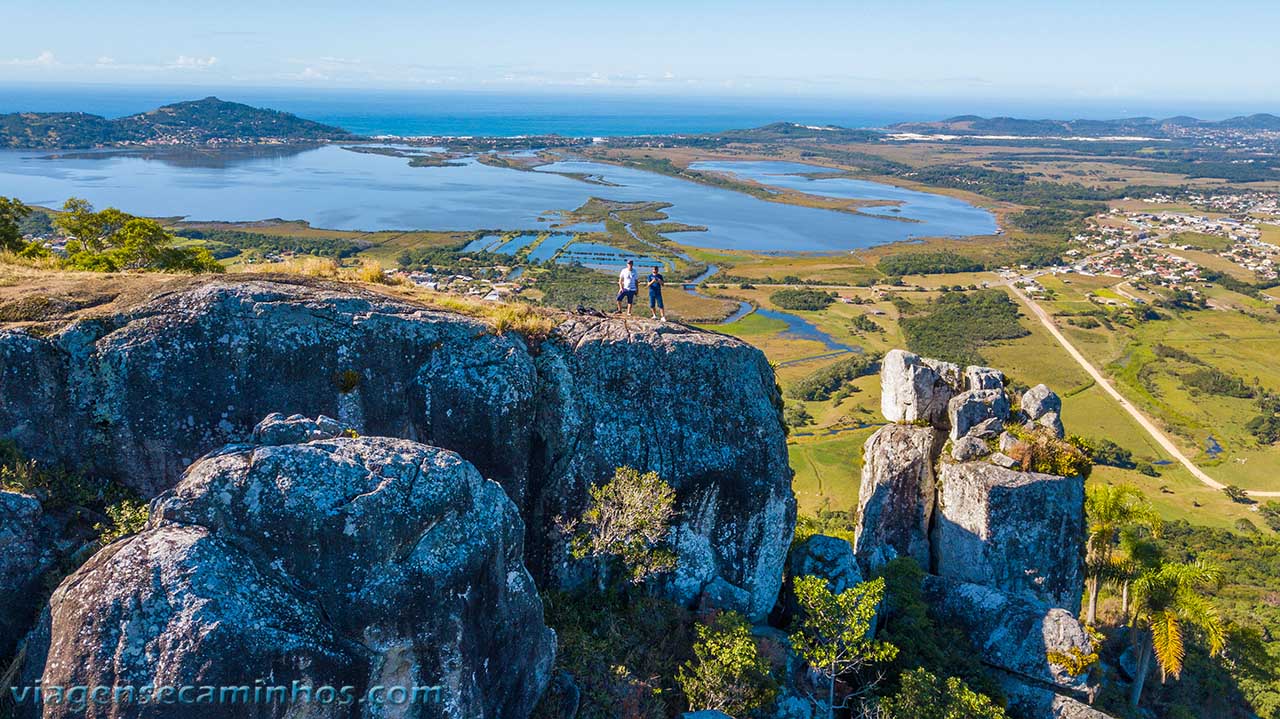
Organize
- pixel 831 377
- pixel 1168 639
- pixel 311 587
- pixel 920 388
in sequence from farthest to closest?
1. pixel 831 377
2. pixel 920 388
3. pixel 1168 639
4. pixel 311 587

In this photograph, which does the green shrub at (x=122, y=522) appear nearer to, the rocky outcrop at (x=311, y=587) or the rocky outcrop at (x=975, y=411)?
the rocky outcrop at (x=311, y=587)

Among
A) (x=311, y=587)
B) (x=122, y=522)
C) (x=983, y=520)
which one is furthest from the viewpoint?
(x=983, y=520)

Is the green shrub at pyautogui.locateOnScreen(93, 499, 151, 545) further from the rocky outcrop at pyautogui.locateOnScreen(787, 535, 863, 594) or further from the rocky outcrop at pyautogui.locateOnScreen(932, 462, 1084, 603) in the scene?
the rocky outcrop at pyautogui.locateOnScreen(932, 462, 1084, 603)

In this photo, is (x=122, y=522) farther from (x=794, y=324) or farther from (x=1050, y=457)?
(x=794, y=324)

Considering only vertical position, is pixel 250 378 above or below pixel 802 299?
above

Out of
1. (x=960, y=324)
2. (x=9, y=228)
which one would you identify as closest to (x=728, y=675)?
(x=9, y=228)

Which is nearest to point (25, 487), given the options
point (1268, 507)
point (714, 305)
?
point (1268, 507)

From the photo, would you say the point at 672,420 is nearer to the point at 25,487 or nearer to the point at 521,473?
the point at 521,473
